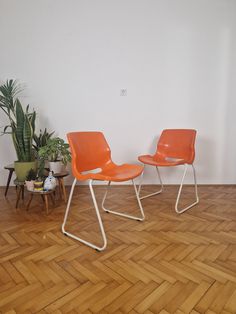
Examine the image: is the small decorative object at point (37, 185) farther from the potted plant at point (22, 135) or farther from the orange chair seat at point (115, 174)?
the orange chair seat at point (115, 174)

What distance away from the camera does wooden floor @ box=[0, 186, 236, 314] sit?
1.12 metres

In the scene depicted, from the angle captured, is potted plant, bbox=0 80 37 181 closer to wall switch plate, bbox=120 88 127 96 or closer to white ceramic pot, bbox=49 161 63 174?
white ceramic pot, bbox=49 161 63 174

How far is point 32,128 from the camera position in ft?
8.42

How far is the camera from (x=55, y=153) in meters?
2.44

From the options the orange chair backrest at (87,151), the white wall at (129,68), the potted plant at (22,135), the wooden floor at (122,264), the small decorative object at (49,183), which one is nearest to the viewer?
the wooden floor at (122,264)

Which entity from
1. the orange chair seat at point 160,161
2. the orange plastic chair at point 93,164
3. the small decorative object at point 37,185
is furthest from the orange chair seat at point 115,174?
the small decorative object at point 37,185

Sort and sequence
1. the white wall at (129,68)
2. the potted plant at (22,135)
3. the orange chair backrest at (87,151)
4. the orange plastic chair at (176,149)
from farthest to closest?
the white wall at (129,68)
the potted plant at (22,135)
the orange plastic chair at (176,149)
the orange chair backrest at (87,151)

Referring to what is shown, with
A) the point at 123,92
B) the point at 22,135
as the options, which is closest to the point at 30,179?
the point at 22,135

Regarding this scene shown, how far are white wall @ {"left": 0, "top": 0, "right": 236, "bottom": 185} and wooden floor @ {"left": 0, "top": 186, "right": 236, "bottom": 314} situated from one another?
1.23 meters

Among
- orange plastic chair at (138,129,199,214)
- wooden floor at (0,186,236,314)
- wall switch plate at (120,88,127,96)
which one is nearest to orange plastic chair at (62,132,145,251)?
wooden floor at (0,186,236,314)

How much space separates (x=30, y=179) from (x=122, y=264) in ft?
4.55

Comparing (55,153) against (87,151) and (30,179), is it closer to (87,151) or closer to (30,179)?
(30,179)

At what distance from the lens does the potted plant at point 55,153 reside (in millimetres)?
2385

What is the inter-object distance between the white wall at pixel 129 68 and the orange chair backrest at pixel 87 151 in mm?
1046
